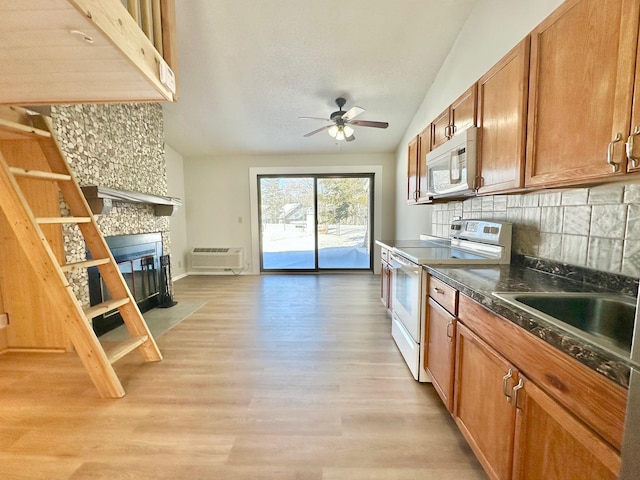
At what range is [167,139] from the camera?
193 inches

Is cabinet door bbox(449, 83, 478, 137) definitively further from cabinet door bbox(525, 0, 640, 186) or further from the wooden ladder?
the wooden ladder

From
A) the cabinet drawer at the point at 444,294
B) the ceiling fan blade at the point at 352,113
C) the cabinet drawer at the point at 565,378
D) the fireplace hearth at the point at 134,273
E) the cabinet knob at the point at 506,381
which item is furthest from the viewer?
the ceiling fan blade at the point at 352,113

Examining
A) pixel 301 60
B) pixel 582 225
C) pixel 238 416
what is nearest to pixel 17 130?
pixel 238 416

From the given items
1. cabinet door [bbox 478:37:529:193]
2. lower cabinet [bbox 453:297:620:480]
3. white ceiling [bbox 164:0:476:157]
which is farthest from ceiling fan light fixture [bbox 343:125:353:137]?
lower cabinet [bbox 453:297:620:480]

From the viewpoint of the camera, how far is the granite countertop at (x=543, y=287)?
666 mm

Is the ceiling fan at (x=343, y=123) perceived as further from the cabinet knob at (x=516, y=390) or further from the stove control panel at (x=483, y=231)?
the cabinet knob at (x=516, y=390)

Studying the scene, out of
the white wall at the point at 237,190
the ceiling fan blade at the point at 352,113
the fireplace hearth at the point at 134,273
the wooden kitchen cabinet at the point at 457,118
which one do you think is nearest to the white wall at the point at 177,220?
the white wall at the point at 237,190

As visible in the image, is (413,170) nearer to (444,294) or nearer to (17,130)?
(444,294)

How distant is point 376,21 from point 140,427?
3.69 m

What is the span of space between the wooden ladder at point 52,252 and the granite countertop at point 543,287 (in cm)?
228

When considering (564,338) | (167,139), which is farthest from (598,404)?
(167,139)

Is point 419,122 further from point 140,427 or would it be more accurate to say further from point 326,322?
point 140,427

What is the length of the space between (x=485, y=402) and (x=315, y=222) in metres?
4.69

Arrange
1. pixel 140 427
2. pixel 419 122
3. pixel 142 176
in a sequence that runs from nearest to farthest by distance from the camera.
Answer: pixel 140 427, pixel 142 176, pixel 419 122
